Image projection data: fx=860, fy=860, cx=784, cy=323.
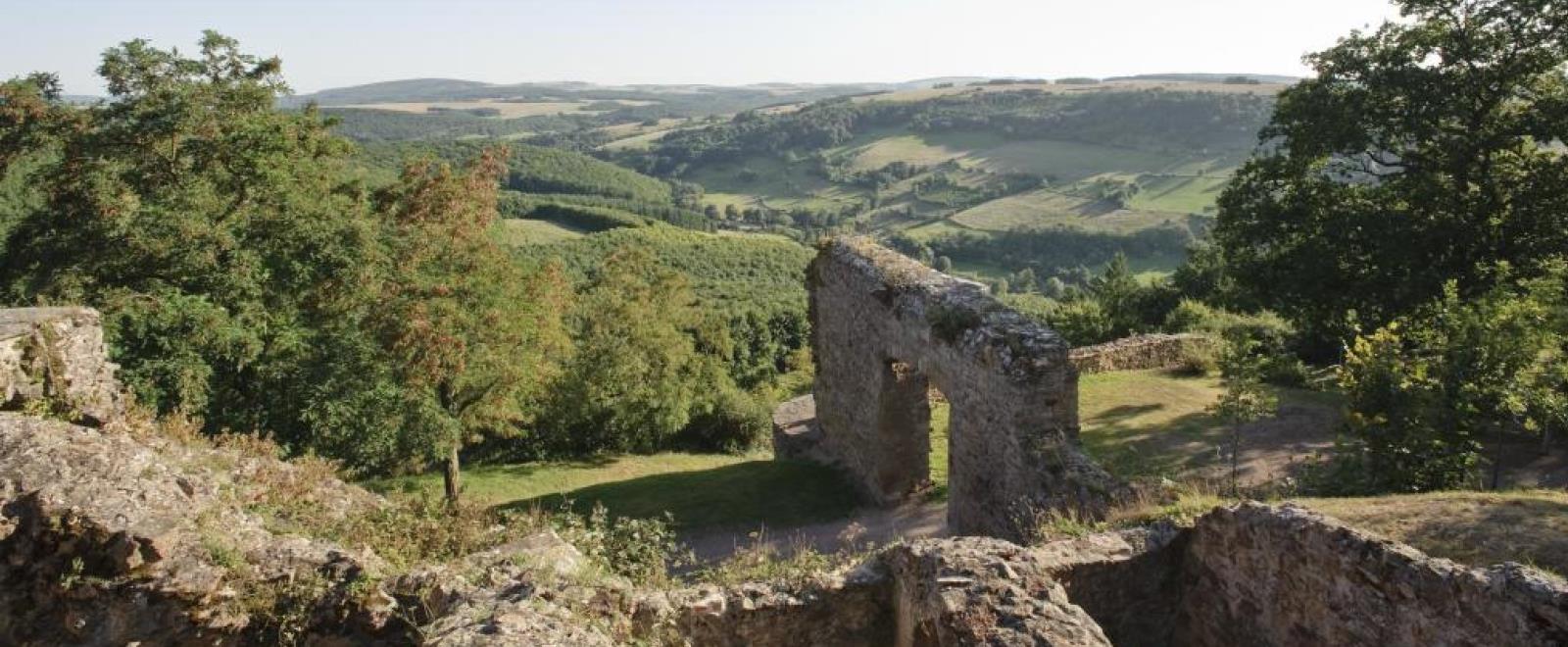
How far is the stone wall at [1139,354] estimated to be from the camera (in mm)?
21000

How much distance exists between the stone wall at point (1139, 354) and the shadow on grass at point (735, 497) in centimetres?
805

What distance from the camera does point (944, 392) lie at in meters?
12.3

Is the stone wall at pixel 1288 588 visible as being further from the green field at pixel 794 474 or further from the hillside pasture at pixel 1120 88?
the hillside pasture at pixel 1120 88

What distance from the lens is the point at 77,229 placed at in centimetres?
1486

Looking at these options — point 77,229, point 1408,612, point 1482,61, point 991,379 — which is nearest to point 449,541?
point 991,379

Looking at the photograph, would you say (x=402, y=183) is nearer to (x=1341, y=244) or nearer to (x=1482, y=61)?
(x=1341, y=244)

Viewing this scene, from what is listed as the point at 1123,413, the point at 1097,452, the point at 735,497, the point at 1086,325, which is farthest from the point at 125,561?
the point at 1086,325

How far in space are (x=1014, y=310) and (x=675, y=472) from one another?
1095cm

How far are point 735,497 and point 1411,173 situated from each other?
47.8 ft

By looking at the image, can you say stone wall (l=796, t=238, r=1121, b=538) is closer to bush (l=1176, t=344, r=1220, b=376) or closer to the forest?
the forest

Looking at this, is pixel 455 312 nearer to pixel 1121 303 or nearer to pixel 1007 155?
pixel 1121 303

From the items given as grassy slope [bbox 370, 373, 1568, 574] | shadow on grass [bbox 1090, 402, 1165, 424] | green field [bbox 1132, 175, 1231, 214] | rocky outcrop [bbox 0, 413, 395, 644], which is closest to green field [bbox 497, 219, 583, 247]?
grassy slope [bbox 370, 373, 1568, 574]

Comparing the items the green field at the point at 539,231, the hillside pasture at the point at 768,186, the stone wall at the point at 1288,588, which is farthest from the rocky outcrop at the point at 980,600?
the hillside pasture at the point at 768,186

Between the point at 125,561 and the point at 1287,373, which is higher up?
the point at 125,561
